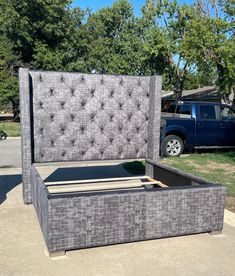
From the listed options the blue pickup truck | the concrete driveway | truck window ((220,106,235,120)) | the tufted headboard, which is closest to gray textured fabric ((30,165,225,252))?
the concrete driveway

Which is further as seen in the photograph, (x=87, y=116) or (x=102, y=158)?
(x=102, y=158)

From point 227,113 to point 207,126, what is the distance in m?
1.15

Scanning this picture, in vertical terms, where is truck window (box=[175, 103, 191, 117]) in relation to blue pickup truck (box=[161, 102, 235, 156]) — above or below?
above

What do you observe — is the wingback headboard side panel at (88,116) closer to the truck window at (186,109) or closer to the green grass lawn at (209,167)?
the green grass lawn at (209,167)

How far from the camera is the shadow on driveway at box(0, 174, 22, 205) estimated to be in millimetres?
6234

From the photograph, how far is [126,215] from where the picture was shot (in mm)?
4000

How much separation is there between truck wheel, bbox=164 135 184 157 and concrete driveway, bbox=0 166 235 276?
21.4 ft

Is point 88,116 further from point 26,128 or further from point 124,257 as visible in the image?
point 124,257

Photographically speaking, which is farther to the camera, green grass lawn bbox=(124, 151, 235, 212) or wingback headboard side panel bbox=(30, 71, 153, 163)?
green grass lawn bbox=(124, 151, 235, 212)

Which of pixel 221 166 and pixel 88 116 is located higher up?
pixel 88 116

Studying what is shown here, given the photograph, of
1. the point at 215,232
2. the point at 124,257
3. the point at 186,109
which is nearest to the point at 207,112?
the point at 186,109

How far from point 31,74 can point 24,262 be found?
9.73 ft

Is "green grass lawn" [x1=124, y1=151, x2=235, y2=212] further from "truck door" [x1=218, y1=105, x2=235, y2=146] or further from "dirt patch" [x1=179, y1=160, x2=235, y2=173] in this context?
"truck door" [x1=218, y1=105, x2=235, y2=146]

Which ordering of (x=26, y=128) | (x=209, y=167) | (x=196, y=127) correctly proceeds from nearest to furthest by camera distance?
(x=26, y=128) → (x=209, y=167) → (x=196, y=127)
